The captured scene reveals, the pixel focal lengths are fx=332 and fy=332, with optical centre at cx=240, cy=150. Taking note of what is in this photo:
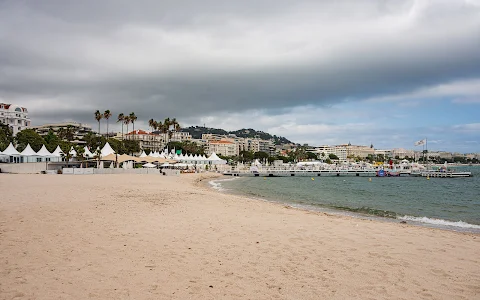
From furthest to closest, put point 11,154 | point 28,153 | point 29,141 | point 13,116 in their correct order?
1. point 13,116
2. point 29,141
3. point 28,153
4. point 11,154

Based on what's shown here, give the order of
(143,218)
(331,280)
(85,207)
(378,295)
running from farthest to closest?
1. (85,207)
2. (143,218)
3. (331,280)
4. (378,295)

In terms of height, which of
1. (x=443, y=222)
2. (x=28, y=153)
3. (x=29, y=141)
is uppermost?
(x=29, y=141)

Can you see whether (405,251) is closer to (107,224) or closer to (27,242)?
(107,224)

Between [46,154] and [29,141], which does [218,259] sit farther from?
[29,141]

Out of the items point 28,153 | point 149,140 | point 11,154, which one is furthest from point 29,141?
point 149,140

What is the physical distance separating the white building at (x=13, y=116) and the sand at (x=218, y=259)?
108871 mm

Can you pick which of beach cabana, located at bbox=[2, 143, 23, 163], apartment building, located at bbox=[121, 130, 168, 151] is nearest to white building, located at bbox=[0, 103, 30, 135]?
apartment building, located at bbox=[121, 130, 168, 151]

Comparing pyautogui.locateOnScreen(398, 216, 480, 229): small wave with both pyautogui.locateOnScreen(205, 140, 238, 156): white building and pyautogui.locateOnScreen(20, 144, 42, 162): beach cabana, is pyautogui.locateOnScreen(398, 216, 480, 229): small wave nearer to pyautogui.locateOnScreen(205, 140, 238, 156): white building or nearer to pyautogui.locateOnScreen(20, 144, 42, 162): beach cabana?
pyautogui.locateOnScreen(20, 144, 42, 162): beach cabana

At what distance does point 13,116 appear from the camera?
10138 cm

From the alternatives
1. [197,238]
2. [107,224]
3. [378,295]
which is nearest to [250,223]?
[197,238]

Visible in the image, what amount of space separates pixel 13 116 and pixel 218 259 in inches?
4637

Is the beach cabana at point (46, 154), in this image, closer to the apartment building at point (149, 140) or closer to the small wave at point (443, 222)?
the small wave at point (443, 222)

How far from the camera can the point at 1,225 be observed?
833 centimetres

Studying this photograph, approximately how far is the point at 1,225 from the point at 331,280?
26.3 feet
